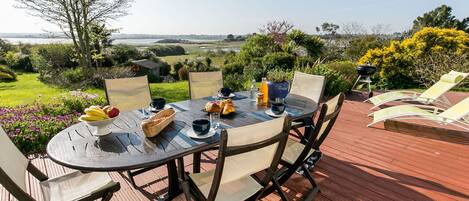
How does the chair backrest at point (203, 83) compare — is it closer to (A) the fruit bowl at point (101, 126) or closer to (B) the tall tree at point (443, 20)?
(A) the fruit bowl at point (101, 126)

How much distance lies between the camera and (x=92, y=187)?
1855mm

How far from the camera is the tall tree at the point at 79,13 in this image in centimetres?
877

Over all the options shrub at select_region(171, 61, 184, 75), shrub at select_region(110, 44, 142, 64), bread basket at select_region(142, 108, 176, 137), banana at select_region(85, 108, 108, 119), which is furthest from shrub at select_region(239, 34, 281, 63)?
banana at select_region(85, 108, 108, 119)

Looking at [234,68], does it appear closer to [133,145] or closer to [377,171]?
[377,171]

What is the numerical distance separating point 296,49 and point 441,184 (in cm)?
858

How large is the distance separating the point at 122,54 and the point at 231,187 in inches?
639

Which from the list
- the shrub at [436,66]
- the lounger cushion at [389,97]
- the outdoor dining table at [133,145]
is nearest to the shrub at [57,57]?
the outdoor dining table at [133,145]

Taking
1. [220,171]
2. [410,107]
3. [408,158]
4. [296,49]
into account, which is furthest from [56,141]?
[296,49]

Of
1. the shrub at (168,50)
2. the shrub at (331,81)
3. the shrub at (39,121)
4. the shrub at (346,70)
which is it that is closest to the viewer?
the shrub at (39,121)

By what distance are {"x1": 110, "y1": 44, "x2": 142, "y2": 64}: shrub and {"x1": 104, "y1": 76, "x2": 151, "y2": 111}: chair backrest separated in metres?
13.2

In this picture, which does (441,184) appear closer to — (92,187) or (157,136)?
(157,136)

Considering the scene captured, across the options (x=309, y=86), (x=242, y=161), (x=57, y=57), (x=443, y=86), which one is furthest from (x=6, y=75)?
(x=443, y=86)

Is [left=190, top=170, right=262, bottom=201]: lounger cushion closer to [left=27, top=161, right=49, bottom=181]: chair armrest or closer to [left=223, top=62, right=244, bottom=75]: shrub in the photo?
[left=27, top=161, right=49, bottom=181]: chair armrest

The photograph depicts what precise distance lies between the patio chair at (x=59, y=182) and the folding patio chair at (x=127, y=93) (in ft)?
2.38
